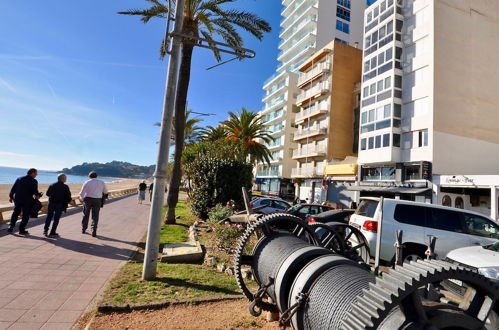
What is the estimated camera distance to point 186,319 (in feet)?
11.7

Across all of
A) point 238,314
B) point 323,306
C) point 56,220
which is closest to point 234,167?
point 56,220

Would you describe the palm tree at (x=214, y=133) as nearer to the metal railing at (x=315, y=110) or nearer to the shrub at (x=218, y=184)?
the metal railing at (x=315, y=110)

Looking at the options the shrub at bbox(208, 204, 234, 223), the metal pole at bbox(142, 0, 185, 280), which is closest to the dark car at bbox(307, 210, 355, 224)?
the shrub at bbox(208, 204, 234, 223)

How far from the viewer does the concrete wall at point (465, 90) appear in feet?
80.7

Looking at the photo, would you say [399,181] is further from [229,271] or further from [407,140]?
[229,271]

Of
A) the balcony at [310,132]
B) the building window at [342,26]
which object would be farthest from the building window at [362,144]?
the building window at [342,26]

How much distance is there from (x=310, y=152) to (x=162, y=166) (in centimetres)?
3652

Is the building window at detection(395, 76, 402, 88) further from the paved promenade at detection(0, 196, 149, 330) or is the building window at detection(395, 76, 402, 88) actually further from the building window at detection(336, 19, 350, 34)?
the building window at detection(336, 19, 350, 34)

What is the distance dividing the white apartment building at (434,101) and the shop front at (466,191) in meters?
0.08

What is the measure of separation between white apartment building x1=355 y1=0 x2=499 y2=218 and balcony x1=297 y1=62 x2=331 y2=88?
9396 mm

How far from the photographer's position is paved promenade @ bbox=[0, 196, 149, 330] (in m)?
3.51

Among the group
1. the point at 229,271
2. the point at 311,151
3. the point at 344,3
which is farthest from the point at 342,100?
the point at 229,271

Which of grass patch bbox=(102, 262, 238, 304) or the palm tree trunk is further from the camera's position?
the palm tree trunk

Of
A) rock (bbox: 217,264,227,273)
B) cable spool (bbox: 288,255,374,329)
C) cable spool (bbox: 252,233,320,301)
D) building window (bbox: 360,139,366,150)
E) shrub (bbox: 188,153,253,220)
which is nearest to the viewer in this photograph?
cable spool (bbox: 288,255,374,329)
